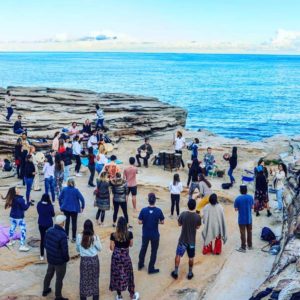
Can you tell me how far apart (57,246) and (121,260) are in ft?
4.65

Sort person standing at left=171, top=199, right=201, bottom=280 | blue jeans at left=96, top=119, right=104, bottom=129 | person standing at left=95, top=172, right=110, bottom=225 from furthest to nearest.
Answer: blue jeans at left=96, top=119, right=104, bottom=129
person standing at left=95, top=172, right=110, bottom=225
person standing at left=171, top=199, right=201, bottom=280

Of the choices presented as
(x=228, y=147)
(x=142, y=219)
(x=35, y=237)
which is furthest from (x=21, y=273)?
(x=228, y=147)

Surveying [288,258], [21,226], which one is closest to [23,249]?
[21,226]

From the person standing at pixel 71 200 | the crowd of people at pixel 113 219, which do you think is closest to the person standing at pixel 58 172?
the crowd of people at pixel 113 219

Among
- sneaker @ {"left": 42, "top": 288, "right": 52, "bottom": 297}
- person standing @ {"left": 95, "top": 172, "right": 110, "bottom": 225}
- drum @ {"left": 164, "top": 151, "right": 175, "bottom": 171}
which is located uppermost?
person standing @ {"left": 95, "top": 172, "right": 110, "bottom": 225}

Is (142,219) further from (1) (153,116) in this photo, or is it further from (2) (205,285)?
(1) (153,116)

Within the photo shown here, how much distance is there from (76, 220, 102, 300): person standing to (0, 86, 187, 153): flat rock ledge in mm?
16511

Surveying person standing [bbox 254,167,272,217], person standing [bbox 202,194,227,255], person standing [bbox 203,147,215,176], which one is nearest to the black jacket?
person standing [bbox 202,194,227,255]

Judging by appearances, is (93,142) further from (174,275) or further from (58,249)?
(58,249)

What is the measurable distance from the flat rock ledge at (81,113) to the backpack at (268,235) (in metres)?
15.5

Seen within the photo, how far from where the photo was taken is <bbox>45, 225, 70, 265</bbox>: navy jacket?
33.7ft

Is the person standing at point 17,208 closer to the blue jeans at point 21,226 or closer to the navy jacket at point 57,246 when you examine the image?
the blue jeans at point 21,226

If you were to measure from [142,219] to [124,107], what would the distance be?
2520 cm

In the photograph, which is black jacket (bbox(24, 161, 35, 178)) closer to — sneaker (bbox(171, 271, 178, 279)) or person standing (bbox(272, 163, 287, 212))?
sneaker (bbox(171, 271, 178, 279))
